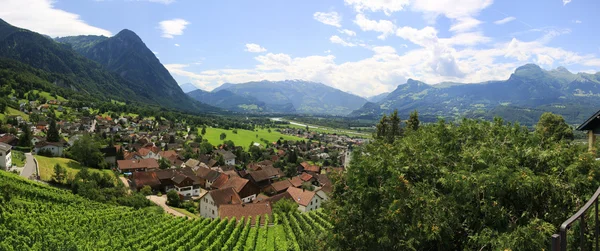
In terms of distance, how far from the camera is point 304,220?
3462 cm

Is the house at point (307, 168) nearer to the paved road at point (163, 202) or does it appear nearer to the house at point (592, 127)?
the paved road at point (163, 202)

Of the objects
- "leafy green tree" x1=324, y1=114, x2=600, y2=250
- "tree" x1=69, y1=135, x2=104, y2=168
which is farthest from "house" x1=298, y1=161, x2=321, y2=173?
"leafy green tree" x1=324, y1=114, x2=600, y2=250

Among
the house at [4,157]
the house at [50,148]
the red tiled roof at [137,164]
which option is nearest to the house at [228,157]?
the red tiled roof at [137,164]

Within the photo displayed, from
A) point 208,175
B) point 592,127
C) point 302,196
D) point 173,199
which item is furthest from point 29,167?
point 592,127

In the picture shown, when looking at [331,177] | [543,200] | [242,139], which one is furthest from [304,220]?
[242,139]

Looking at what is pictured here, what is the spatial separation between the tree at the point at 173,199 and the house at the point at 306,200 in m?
16.0

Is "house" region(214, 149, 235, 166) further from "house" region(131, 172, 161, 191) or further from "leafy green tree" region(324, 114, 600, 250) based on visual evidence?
"leafy green tree" region(324, 114, 600, 250)

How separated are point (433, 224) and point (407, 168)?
184 cm

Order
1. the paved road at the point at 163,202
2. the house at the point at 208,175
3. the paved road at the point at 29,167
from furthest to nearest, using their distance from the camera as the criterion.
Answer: the house at the point at 208,175, the paved road at the point at 29,167, the paved road at the point at 163,202

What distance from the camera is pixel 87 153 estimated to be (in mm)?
54969

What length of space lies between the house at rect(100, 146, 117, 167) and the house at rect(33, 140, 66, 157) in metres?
6.38

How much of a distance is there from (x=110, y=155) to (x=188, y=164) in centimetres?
1483

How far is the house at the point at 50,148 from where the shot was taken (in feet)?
187

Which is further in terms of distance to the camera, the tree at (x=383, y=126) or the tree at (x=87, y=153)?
the tree at (x=87, y=153)
